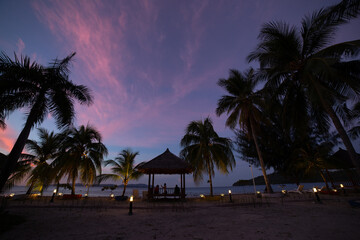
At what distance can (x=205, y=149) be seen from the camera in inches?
681

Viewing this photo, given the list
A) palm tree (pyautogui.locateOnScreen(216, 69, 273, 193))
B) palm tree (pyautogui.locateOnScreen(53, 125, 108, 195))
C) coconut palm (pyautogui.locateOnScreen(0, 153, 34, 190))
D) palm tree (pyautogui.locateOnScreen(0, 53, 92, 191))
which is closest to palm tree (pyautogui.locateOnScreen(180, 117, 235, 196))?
palm tree (pyautogui.locateOnScreen(216, 69, 273, 193))

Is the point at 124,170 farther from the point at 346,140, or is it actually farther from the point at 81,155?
the point at 346,140

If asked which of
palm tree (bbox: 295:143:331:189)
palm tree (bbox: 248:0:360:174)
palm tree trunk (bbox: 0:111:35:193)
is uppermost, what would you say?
palm tree (bbox: 248:0:360:174)

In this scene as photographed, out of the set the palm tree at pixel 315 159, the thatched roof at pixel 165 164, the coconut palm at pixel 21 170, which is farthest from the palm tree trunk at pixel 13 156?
the palm tree at pixel 315 159

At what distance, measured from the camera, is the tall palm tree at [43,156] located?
52.1ft

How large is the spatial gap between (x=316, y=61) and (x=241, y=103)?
9.35m

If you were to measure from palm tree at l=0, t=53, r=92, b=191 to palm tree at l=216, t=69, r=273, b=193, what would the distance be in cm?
1327

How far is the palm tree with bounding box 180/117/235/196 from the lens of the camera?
1698 cm

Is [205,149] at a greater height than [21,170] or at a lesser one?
greater

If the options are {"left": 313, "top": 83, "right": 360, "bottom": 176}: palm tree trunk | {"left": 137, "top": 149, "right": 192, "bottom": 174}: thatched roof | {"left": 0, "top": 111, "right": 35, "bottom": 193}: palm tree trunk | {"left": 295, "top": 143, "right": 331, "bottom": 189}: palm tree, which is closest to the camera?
{"left": 0, "top": 111, "right": 35, "bottom": 193}: palm tree trunk

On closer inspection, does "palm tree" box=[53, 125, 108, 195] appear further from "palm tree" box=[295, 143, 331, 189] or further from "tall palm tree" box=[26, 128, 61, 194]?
"palm tree" box=[295, 143, 331, 189]

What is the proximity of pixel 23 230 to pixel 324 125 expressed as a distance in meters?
16.4

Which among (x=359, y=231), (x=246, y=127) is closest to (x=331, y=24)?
(x=359, y=231)

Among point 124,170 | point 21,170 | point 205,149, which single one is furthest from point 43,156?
point 205,149
